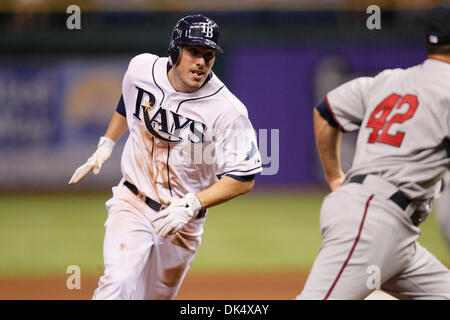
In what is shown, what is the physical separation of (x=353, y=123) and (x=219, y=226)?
7102mm

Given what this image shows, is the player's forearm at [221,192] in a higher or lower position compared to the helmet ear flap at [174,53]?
lower

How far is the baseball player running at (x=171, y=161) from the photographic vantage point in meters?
3.91

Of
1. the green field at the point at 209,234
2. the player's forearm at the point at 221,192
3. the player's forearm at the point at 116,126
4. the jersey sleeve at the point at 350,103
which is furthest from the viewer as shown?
the green field at the point at 209,234

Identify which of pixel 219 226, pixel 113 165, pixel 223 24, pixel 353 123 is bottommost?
pixel 219 226

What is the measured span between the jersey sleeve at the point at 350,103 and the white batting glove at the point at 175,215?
0.95 meters

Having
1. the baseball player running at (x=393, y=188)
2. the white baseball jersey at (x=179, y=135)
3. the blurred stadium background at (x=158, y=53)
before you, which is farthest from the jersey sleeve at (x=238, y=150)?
the blurred stadium background at (x=158, y=53)

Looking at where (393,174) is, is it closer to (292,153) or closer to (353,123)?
(353,123)

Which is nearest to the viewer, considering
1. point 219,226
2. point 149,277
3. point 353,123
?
point 353,123

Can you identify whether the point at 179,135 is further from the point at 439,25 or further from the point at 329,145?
the point at 439,25

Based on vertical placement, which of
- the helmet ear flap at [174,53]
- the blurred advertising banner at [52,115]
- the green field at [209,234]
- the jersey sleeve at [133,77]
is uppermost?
the helmet ear flap at [174,53]

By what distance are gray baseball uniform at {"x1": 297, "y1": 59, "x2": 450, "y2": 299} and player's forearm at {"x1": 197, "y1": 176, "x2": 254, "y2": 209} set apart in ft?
2.20

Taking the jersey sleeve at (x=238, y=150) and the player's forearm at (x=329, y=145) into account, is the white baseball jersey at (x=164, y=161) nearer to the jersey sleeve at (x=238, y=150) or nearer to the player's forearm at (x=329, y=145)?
the jersey sleeve at (x=238, y=150)

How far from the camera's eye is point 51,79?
39.0ft
